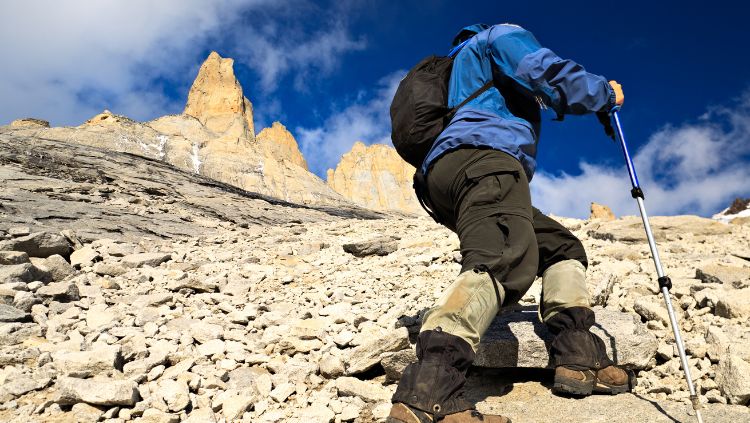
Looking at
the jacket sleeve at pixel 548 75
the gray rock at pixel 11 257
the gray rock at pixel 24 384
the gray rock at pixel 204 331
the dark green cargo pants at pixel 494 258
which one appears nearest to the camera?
the dark green cargo pants at pixel 494 258

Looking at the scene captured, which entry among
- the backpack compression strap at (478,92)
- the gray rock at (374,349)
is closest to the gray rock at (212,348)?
the gray rock at (374,349)

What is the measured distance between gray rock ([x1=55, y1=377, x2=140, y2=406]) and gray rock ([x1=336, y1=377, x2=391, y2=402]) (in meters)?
1.38

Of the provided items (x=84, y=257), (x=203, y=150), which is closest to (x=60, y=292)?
(x=84, y=257)

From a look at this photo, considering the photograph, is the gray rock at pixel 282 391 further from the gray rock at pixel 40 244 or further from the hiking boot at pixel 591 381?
the gray rock at pixel 40 244

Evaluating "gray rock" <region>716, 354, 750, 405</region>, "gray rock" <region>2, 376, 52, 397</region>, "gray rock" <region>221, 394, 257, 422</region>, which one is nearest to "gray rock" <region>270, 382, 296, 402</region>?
Answer: "gray rock" <region>221, 394, 257, 422</region>

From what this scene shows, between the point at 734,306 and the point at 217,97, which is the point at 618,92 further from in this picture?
the point at 217,97

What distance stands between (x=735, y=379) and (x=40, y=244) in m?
8.41

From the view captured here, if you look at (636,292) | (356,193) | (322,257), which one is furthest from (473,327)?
(356,193)

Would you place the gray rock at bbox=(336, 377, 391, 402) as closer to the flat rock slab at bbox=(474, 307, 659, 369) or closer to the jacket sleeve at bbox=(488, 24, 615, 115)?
the flat rock slab at bbox=(474, 307, 659, 369)

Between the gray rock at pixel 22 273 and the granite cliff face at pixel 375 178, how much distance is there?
108099 millimetres

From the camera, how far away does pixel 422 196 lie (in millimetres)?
3408

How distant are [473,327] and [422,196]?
1.22 m

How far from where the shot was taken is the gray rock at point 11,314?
4.55 m

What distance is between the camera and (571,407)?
2.86m
